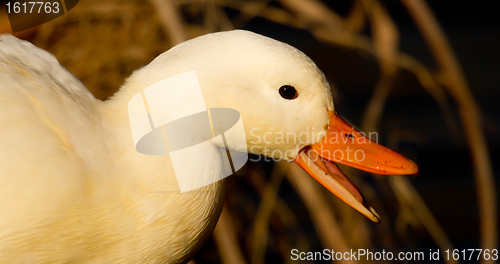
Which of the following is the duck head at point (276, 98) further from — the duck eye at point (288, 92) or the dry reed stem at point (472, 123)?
the dry reed stem at point (472, 123)

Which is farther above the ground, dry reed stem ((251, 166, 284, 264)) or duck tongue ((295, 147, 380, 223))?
duck tongue ((295, 147, 380, 223))

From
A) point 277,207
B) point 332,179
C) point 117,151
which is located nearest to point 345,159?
point 332,179

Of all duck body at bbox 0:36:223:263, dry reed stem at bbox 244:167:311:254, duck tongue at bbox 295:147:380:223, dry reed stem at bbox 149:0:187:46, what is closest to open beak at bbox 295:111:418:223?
duck tongue at bbox 295:147:380:223

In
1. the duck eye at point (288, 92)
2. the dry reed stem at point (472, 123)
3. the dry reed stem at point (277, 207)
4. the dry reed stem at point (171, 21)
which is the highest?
the duck eye at point (288, 92)

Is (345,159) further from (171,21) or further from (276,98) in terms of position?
(171,21)

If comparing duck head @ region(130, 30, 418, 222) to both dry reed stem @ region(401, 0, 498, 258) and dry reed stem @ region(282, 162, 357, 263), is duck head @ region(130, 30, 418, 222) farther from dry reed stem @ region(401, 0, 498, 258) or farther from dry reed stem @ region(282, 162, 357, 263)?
dry reed stem @ region(401, 0, 498, 258)

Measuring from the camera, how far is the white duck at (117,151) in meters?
0.61

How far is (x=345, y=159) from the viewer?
31.9 inches

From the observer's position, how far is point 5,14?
1388 mm

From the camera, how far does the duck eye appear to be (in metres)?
0.70

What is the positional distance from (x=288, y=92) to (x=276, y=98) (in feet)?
0.08

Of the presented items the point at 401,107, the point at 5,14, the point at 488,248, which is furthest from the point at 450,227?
the point at 5,14

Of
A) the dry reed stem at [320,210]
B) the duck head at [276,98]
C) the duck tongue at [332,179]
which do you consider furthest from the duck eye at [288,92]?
the dry reed stem at [320,210]

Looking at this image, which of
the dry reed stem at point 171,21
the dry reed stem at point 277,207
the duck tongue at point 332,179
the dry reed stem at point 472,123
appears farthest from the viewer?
the dry reed stem at point 277,207
